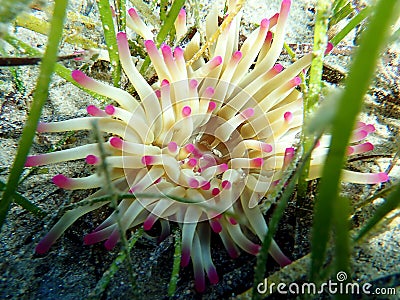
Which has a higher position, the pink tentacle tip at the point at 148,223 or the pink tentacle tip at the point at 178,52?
the pink tentacle tip at the point at 178,52

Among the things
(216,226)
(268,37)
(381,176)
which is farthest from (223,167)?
(268,37)

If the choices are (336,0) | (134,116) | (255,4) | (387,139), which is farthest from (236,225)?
(255,4)

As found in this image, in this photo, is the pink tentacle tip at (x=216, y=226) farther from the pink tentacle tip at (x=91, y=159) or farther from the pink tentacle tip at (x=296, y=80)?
the pink tentacle tip at (x=296, y=80)

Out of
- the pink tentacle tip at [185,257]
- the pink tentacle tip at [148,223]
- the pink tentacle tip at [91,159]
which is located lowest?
the pink tentacle tip at [185,257]

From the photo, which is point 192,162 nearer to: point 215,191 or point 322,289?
point 215,191

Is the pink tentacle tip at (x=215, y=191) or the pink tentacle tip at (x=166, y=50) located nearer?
the pink tentacle tip at (x=215, y=191)

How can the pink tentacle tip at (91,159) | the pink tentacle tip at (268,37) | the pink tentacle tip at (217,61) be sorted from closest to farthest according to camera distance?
the pink tentacle tip at (91,159)
the pink tentacle tip at (217,61)
the pink tentacle tip at (268,37)

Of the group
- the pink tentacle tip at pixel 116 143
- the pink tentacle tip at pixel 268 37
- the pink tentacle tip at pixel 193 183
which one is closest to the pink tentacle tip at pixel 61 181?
the pink tentacle tip at pixel 116 143
